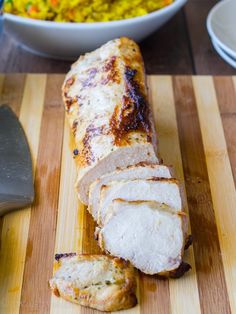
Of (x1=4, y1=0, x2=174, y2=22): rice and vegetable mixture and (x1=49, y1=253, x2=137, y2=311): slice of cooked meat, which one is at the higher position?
(x1=4, y1=0, x2=174, y2=22): rice and vegetable mixture

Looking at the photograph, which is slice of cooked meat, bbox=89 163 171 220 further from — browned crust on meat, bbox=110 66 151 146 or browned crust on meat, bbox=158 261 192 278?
browned crust on meat, bbox=158 261 192 278

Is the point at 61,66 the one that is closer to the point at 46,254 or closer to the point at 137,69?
the point at 137,69

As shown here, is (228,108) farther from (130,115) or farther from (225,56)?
(130,115)

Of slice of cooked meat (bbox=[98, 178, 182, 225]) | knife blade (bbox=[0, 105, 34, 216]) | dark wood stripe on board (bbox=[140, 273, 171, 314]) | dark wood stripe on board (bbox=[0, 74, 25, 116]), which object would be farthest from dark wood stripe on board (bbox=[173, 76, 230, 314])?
dark wood stripe on board (bbox=[0, 74, 25, 116])

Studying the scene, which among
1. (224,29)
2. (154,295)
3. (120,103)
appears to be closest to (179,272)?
(154,295)

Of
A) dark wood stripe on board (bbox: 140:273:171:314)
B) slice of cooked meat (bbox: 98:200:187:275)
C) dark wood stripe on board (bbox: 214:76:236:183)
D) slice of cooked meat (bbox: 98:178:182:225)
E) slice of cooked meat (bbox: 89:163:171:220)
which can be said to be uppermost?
dark wood stripe on board (bbox: 214:76:236:183)

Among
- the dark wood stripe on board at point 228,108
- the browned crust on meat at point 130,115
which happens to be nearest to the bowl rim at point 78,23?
the dark wood stripe on board at point 228,108
